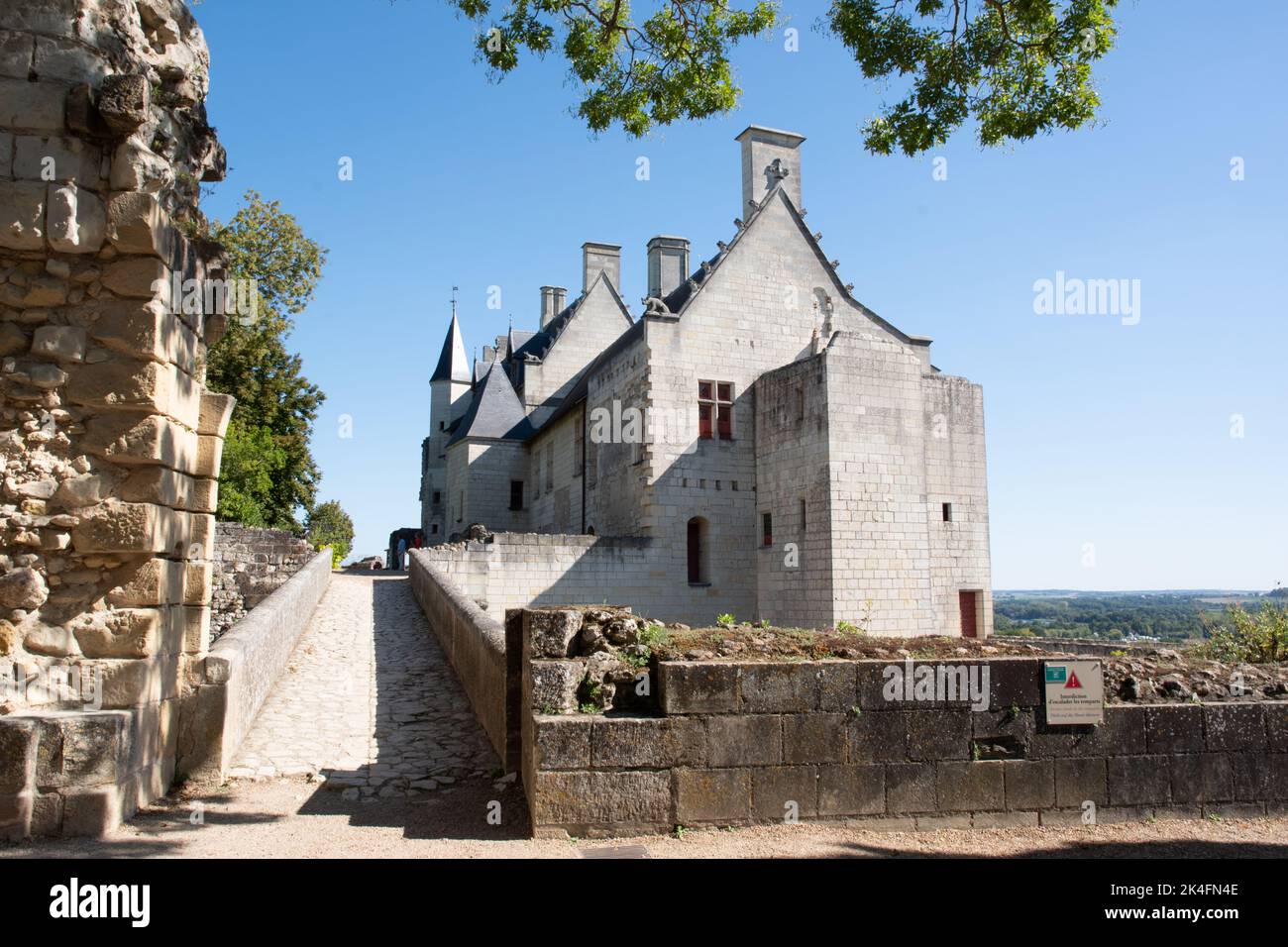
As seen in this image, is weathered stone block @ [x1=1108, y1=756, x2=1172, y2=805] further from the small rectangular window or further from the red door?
the small rectangular window

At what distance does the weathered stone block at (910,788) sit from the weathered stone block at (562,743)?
1.79 meters

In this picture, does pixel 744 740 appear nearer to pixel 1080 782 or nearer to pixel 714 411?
pixel 1080 782

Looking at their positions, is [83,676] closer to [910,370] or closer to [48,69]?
[48,69]

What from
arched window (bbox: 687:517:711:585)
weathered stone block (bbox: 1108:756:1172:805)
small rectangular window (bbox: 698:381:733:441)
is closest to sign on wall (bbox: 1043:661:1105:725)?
weathered stone block (bbox: 1108:756:1172:805)

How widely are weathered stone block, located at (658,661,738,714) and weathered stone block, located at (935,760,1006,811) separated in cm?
137

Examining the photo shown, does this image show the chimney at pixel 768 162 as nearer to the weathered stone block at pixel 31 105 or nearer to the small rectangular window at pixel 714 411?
the small rectangular window at pixel 714 411

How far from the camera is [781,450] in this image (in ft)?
67.4

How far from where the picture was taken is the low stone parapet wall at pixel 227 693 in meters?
6.21

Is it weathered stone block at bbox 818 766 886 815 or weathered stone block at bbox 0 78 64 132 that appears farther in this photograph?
weathered stone block at bbox 0 78 64 132

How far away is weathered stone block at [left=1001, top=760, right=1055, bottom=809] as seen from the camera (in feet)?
17.7

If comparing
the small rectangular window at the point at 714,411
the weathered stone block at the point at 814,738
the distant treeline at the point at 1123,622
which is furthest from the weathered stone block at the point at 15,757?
the small rectangular window at the point at 714,411

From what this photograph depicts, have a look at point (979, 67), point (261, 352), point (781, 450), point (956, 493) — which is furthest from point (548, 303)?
point (979, 67)

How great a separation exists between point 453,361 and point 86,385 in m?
41.1

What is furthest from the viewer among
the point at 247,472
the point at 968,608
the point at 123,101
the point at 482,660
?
the point at 247,472
